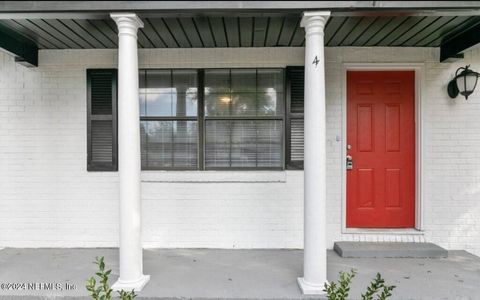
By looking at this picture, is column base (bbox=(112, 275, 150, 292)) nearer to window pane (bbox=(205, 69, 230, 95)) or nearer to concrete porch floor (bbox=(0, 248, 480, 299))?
concrete porch floor (bbox=(0, 248, 480, 299))

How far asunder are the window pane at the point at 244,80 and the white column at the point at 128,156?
1461 mm

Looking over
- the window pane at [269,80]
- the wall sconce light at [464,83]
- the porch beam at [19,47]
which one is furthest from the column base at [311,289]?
the porch beam at [19,47]

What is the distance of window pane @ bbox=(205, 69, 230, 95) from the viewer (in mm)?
4109

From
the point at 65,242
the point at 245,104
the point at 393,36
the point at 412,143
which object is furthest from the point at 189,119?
the point at 412,143

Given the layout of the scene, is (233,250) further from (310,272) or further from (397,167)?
(397,167)

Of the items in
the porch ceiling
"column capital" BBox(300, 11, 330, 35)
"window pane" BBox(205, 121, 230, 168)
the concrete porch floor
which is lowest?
the concrete porch floor

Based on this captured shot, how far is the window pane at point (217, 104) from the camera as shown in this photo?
4098 millimetres

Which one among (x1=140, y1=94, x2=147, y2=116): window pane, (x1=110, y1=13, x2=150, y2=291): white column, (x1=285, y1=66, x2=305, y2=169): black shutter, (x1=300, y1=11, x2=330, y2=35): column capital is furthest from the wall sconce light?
(x1=140, y1=94, x2=147, y2=116): window pane

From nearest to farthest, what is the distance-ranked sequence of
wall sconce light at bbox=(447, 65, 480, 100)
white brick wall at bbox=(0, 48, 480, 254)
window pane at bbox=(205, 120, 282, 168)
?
wall sconce light at bbox=(447, 65, 480, 100), white brick wall at bbox=(0, 48, 480, 254), window pane at bbox=(205, 120, 282, 168)

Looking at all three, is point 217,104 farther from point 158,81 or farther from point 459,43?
point 459,43

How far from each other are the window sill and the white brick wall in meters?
0.01

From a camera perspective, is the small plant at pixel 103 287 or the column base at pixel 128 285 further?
the column base at pixel 128 285

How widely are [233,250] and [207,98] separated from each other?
1941mm

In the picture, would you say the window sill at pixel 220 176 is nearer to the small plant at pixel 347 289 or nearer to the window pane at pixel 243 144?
the window pane at pixel 243 144
